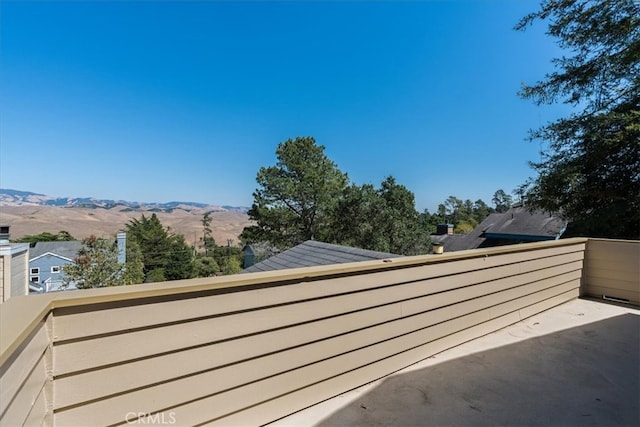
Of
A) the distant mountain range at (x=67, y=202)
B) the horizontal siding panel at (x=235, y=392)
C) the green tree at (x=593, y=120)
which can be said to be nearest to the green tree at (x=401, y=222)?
the distant mountain range at (x=67, y=202)

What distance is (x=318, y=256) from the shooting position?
20.2ft

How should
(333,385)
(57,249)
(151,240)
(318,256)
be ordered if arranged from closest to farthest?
(333,385) → (318,256) → (57,249) → (151,240)

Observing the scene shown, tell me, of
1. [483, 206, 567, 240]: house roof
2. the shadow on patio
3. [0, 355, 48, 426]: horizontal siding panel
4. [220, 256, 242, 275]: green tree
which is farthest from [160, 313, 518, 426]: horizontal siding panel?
[220, 256, 242, 275]: green tree

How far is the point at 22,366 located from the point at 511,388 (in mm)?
2696

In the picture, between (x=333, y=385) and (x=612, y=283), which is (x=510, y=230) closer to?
(x=612, y=283)

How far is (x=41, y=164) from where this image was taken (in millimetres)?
23375

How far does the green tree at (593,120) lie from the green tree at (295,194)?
15788 mm

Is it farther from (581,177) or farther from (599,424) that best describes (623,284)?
(599,424)

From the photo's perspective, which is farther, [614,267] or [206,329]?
[614,267]

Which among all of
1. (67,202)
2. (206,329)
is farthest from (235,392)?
(67,202)

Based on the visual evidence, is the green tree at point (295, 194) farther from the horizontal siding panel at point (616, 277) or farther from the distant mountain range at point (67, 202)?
the horizontal siding panel at point (616, 277)

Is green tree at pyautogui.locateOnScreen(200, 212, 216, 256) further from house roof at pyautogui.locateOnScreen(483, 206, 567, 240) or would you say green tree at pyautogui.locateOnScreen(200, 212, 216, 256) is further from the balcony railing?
the balcony railing

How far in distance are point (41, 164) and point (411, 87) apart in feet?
91.1

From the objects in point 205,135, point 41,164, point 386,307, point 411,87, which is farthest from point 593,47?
point 41,164
